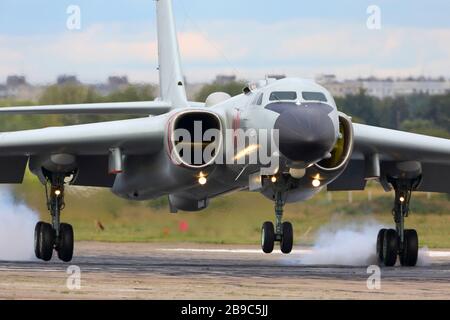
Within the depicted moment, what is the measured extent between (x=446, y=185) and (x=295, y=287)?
423 inches

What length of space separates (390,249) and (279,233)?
2.71m

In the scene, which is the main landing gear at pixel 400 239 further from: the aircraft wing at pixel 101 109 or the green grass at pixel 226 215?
the aircraft wing at pixel 101 109

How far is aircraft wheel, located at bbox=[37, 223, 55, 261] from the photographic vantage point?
25.0 metres

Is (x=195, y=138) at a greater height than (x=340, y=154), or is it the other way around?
(x=195, y=138)

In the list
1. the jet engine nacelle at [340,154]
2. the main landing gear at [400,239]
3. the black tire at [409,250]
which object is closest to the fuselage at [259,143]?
the jet engine nacelle at [340,154]

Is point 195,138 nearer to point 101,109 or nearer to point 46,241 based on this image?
point 101,109

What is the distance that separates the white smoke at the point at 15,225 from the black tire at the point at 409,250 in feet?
24.7

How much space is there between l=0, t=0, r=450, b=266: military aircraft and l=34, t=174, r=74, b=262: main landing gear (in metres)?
0.02

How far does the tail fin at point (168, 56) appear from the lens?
29.0 meters

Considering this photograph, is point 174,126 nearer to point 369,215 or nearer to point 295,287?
point 295,287

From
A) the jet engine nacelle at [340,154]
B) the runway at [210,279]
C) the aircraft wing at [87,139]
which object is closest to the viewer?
the runway at [210,279]

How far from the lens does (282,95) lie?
73.6 ft

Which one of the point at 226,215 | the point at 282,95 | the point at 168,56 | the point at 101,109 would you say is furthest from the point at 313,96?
the point at 168,56
